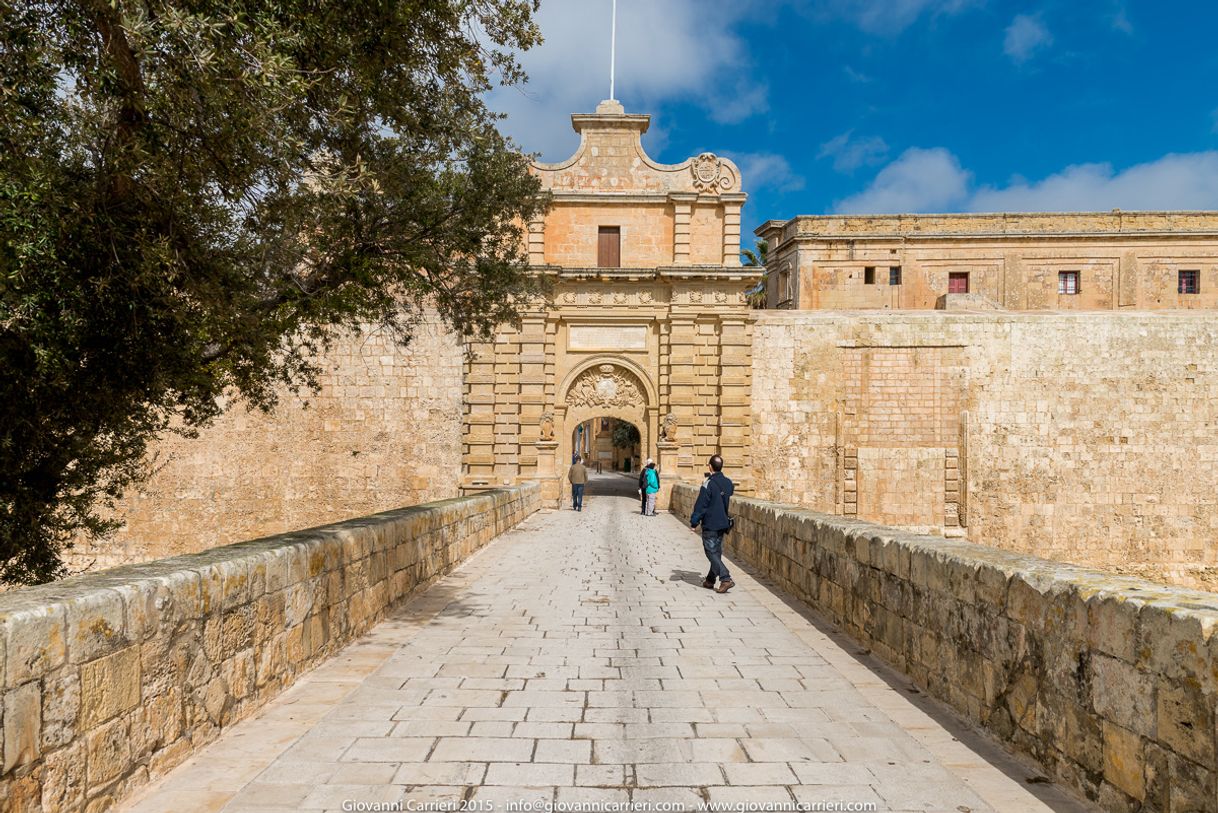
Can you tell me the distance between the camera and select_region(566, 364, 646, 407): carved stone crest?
20.8 metres

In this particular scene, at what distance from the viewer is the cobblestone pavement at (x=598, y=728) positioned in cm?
321

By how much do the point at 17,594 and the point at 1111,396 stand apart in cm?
2305

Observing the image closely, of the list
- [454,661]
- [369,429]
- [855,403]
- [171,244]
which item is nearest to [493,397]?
[369,429]

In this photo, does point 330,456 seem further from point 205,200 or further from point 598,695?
point 598,695

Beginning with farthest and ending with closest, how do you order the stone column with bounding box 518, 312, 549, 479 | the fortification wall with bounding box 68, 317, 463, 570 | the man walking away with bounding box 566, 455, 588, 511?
the stone column with bounding box 518, 312, 549, 479 → the fortification wall with bounding box 68, 317, 463, 570 → the man walking away with bounding box 566, 455, 588, 511

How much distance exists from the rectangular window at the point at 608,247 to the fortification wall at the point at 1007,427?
4342mm

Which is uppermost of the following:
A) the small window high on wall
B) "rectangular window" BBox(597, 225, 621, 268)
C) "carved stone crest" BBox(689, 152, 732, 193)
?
"carved stone crest" BBox(689, 152, 732, 193)

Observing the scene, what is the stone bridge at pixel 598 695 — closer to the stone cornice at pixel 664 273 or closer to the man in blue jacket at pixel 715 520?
the man in blue jacket at pixel 715 520

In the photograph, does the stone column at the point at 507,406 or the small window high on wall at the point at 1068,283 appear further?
the small window high on wall at the point at 1068,283

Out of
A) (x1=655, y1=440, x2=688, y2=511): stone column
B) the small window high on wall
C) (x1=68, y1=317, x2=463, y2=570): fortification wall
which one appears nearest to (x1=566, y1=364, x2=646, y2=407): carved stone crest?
(x1=655, y1=440, x2=688, y2=511): stone column

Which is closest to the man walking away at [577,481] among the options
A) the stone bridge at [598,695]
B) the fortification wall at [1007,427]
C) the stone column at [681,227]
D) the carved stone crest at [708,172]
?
the fortification wall at [1007,427]

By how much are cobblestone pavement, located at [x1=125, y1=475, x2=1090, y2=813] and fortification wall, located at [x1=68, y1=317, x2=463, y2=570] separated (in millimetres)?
13572

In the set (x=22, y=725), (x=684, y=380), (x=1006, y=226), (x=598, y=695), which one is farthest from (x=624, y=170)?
(x=22, y=725)

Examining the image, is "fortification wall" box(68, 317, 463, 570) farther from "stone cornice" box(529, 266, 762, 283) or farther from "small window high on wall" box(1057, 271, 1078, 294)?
"small window high on wall" box(1057, 271, 1078, 294)
